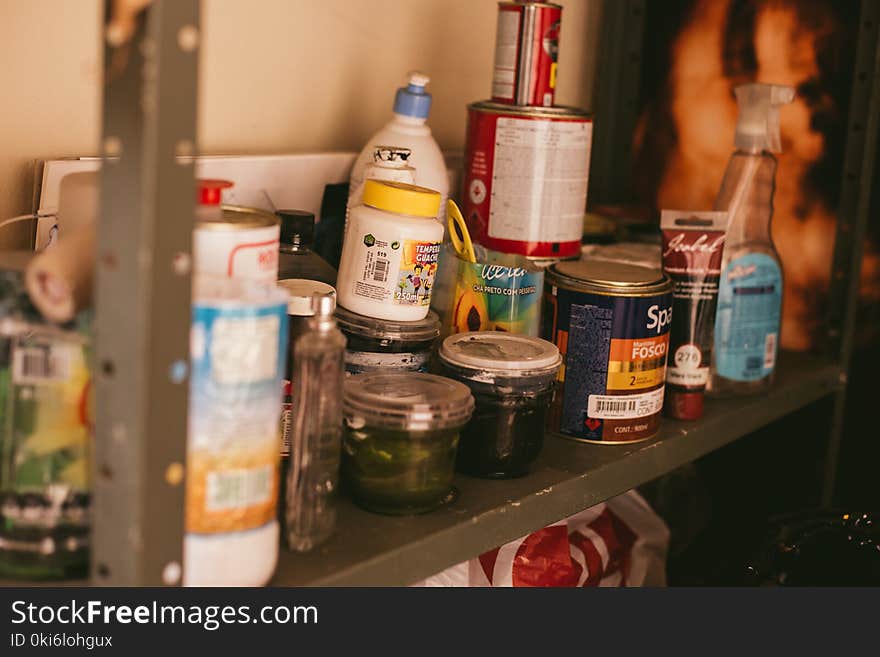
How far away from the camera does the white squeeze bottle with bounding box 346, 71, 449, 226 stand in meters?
1.16

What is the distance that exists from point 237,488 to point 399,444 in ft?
0.65

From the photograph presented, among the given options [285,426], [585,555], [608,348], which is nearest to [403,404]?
[285,426]

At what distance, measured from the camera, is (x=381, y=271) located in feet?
3.22

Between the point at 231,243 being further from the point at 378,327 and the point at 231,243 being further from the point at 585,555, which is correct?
the point at 585,555

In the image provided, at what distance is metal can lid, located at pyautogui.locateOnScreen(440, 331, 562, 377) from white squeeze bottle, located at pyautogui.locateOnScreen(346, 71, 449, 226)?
0.18 m

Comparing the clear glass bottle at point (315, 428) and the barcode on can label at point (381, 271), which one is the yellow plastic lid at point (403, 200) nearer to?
the barcode on can label at point (381, 271)

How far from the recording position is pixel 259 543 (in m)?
0.73

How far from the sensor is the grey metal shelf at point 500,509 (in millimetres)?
810

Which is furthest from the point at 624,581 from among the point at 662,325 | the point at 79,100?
the point at 79,100

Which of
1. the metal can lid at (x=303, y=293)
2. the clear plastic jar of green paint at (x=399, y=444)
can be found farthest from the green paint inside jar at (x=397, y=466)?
the metal can lid at (x=303, y=293)

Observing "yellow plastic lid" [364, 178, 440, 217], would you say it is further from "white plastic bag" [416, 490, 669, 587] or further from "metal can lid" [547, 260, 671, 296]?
"white plastic bag" [416, 490, 669, 587]

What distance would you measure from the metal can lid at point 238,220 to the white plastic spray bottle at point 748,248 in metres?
0.64

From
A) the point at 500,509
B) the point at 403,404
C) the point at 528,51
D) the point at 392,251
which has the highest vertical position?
the point at 528,51

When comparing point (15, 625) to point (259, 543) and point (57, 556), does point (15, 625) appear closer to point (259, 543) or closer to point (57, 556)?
point (57, 556)
